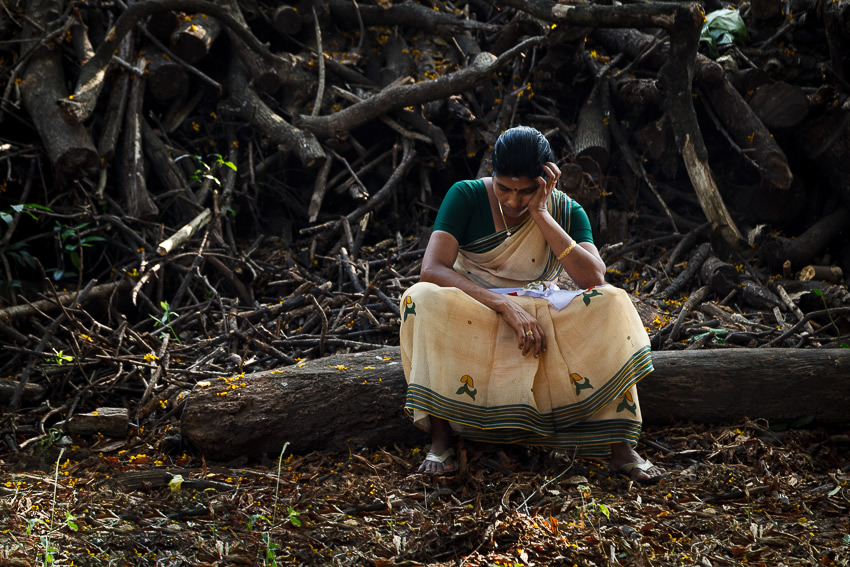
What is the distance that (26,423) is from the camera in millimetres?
3770

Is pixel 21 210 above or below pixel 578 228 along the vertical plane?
below

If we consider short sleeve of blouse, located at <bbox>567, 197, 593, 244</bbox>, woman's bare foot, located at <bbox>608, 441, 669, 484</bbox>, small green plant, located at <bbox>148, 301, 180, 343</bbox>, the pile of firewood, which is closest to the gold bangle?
short sleeve of blouse, located at <bbox>567, 197, 593, 244</bbox>

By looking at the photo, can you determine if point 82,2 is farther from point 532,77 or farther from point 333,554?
point 333,554


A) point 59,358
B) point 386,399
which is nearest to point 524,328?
point 386,399

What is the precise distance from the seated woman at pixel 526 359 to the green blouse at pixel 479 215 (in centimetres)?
21

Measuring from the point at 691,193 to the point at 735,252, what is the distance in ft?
2.69

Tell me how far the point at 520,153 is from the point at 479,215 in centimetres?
46

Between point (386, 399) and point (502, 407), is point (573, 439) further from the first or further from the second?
point (386, 399)

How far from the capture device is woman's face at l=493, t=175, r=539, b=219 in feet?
A: 10.9

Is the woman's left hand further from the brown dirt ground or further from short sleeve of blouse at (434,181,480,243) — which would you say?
the brown dirt ground

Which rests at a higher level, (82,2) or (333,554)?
(82,2)

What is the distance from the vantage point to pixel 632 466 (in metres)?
3.11

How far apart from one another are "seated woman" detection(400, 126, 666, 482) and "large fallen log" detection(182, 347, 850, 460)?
1.00 feet

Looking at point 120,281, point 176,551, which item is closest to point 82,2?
point 120,281
